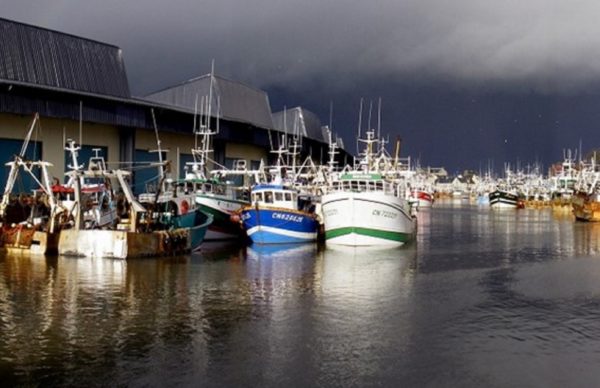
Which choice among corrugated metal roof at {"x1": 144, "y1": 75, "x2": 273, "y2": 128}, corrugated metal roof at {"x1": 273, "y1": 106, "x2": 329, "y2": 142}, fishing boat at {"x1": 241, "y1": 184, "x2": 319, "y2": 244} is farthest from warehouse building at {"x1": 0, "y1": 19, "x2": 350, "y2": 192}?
corrugated metal roof at {"x1": 273, "y1": 106, "x2": 329, "y2": 142}

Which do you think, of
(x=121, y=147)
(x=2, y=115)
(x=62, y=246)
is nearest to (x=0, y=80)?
(x=2, y=115)

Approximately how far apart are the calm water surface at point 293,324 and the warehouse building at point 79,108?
645 inches

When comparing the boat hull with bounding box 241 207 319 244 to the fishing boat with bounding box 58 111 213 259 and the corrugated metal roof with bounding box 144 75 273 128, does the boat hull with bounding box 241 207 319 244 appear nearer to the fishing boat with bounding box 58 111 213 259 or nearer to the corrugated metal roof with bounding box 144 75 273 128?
the fishing boat with bounding box 58 111 213 259

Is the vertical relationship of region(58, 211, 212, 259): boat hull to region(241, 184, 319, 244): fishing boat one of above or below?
below

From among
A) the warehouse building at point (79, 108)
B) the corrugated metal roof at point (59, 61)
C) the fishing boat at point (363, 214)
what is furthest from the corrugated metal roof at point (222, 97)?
the fishing boat at point (363, 214)

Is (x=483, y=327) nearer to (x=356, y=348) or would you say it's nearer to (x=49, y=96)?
(x=356, y=348)

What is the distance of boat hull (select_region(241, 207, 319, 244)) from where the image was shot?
3712 centimetres

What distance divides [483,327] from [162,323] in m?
7.29

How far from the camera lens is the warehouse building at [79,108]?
41.0 meters

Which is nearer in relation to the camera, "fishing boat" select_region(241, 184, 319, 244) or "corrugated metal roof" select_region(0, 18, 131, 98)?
"fishing boat" select_region(241, 184, 319, 244)

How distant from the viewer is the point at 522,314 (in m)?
17.6

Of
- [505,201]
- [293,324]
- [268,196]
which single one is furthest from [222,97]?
[505,201]

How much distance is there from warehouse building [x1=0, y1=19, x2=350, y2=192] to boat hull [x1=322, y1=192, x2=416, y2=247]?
14187 millimetres

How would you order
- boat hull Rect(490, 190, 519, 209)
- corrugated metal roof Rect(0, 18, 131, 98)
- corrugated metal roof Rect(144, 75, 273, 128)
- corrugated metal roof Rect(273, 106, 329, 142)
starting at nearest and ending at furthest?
corrugated metal roof Rect(0, 18, 131, 98), corrugated metal roof Rect(144, 75, 273, 128), corrugated metal roof Rect(273, 106, 329, 142), boat hull Rect(490, 190, 519, 209)
